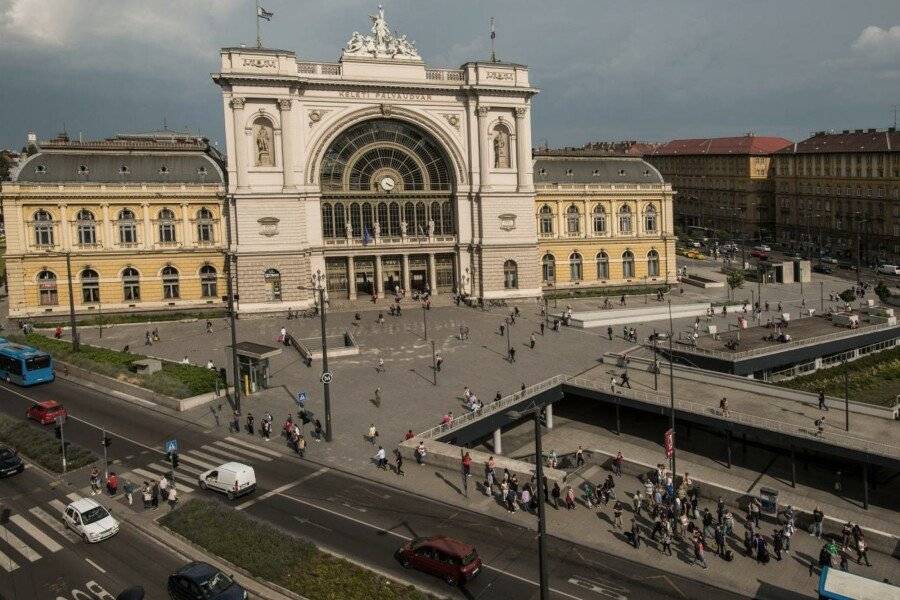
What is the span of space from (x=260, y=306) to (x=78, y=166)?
913 inches

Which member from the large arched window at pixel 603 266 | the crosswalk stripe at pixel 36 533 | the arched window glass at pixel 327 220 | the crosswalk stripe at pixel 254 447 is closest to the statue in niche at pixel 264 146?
the arched window glass at pixel 327 220

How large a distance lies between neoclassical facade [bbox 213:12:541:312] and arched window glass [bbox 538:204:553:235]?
614 cm

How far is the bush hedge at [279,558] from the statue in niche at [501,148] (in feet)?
190

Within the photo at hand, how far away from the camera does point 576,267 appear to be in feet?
301

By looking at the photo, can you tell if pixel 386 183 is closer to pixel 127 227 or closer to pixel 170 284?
pixel 170 284

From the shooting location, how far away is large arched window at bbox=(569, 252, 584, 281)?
300 feet

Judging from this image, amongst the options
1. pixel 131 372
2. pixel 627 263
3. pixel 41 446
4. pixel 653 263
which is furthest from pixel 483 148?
pixel 41 446

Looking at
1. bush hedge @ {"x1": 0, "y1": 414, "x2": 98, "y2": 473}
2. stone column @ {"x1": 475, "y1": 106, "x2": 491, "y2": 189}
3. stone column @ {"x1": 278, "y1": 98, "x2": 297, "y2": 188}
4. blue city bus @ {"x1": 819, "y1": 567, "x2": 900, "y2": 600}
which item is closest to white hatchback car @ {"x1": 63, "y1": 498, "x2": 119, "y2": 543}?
bush hedge @ {"x1": 0, "y1": 414, "x2": 98, "y2": 473}

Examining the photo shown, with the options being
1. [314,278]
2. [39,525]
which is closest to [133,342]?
[314,278]

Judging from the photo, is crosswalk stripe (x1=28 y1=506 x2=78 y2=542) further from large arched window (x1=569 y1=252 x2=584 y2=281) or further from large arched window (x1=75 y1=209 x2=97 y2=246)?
large arched window (x1=569 y1=252 x2=584 y2=281)

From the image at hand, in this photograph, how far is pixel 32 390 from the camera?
5247cm

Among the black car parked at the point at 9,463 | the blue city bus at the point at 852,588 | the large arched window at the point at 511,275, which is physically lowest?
the blue city bus at the point at 852,588

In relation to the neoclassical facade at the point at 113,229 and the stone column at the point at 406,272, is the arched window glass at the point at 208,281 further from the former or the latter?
the stone column at the point at 406,272

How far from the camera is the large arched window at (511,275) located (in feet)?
275
